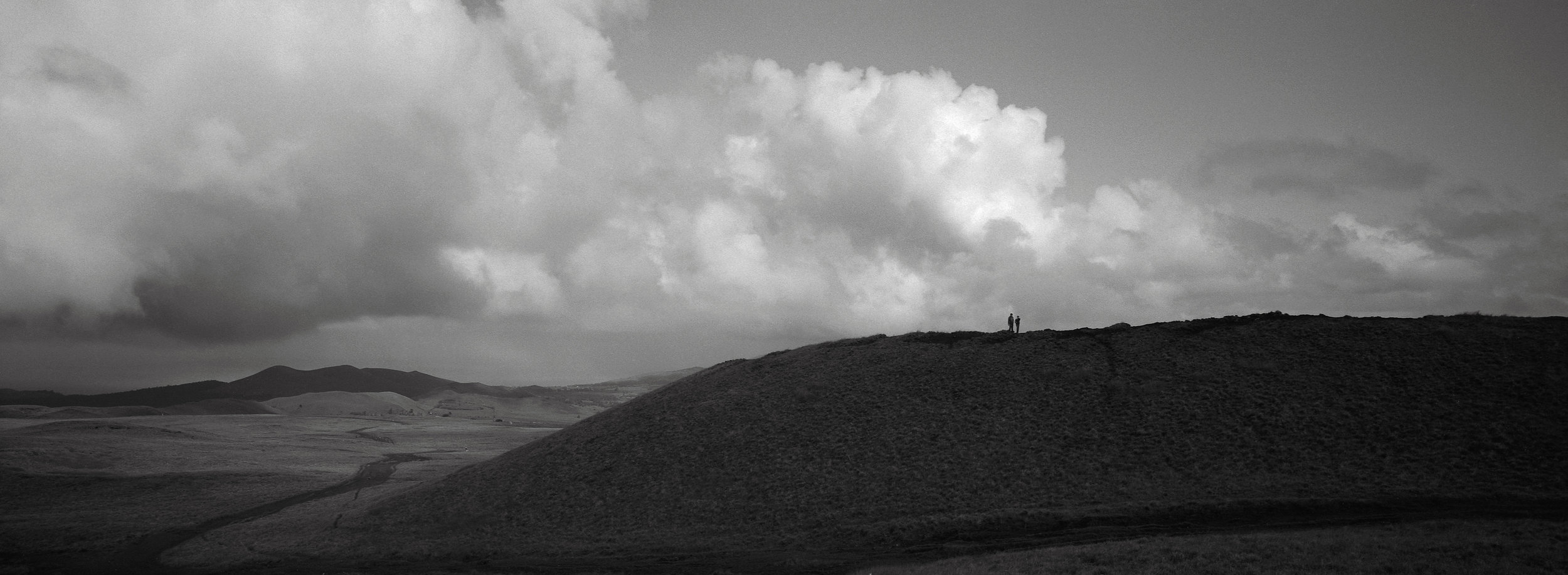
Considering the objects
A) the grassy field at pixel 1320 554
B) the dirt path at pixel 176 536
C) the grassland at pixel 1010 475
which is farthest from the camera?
the dirt path at pixel 176 536

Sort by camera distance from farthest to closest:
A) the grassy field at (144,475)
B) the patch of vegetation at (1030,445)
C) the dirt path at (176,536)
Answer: the grassy field at (144,475) → the dirt path at (176,536) → the patch of vegetation at (1030,445)

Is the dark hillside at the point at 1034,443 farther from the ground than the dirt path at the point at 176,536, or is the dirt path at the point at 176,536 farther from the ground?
the dark hillside at the point at 1034,443

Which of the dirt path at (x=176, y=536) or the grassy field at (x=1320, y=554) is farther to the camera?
the dirt path at (x=176, y=536)

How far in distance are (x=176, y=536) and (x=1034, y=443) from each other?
175ft

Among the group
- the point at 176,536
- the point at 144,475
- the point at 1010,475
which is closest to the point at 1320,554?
the point at 1010,475

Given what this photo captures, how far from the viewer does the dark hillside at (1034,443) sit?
36594 mm

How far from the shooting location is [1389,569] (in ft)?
71.4

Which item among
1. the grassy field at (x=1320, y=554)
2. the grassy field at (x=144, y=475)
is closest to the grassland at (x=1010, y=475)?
the grassy field at (x=1320, y=554)

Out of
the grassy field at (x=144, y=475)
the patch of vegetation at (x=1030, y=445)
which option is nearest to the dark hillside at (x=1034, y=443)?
the patch of vegetation at (x=1030, y=445)

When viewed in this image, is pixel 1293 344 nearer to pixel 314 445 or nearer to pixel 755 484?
pixel 755 484

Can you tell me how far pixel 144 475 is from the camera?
66.4 metres

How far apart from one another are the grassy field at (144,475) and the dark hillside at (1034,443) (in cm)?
1564

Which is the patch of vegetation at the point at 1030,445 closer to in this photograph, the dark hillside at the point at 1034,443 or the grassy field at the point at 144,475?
the dark hillside at the point at 1034,443

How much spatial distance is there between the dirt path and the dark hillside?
8787 mm
